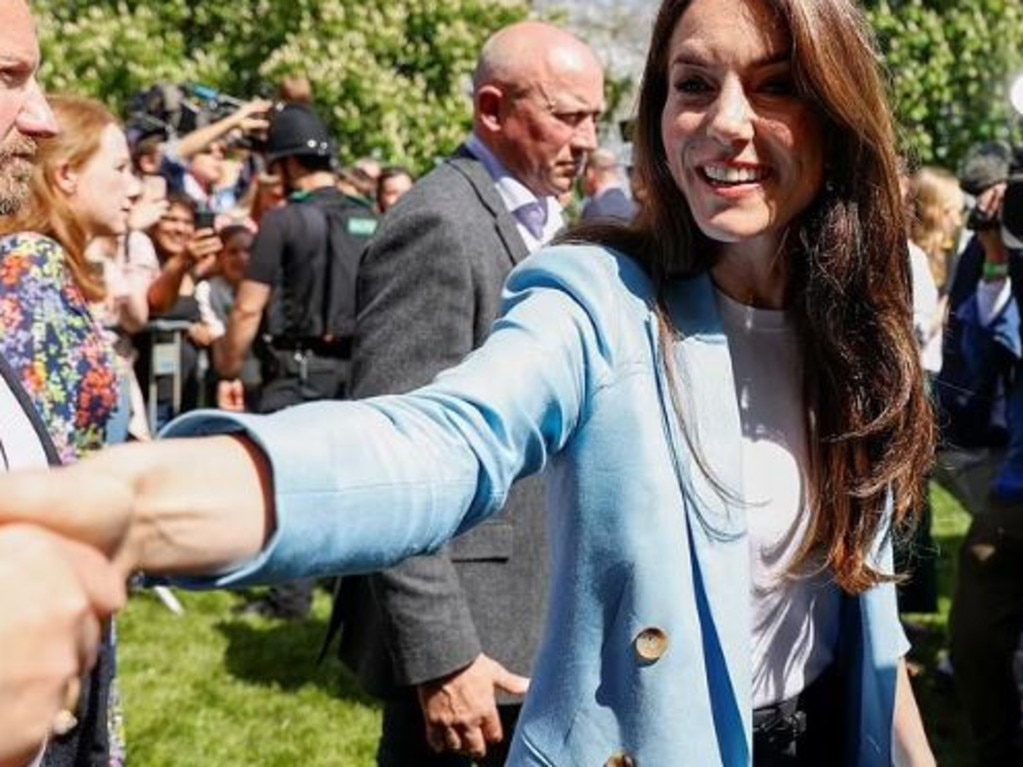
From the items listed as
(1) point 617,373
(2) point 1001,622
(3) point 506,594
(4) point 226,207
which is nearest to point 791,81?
(1) point 617,373

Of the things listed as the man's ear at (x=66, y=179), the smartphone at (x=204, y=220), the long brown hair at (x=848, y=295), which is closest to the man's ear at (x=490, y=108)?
the man's ear at (x=66, y=179)

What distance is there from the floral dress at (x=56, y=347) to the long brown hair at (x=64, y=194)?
0.35 metres

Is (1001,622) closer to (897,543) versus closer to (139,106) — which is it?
(897,543)

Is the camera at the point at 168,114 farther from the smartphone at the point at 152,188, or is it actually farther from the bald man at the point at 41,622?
the bald man at the point at 41,622

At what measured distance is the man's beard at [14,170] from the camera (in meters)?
2.12

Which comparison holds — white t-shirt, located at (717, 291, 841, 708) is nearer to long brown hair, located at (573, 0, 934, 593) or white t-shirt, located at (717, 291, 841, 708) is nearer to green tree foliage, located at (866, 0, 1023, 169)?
long brown hair, located at (573, 0, 934, 593)

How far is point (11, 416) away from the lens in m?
2.05

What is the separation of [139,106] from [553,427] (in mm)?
11864

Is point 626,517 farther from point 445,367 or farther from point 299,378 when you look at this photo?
point 299,378

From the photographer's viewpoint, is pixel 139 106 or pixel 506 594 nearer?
pixel 506 594

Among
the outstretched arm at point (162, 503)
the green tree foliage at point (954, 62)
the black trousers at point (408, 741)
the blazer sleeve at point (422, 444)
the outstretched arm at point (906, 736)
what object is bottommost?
the green tree foliage at point (954, 62)

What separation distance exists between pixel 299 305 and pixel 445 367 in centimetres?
371

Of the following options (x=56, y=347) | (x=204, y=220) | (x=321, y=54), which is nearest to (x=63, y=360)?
(x=56, y=347)

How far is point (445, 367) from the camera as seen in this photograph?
8.77ft
